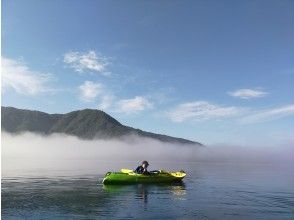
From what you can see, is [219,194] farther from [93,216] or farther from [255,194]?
[93,216]

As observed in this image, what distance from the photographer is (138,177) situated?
50812mm

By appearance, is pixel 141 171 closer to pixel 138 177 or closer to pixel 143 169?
pixel 143 169

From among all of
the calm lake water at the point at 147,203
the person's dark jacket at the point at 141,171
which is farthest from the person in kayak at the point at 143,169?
the calm lake water at the point at 147,203

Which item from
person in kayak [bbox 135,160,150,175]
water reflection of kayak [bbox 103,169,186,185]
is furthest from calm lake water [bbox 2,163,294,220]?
person in kayak [bbox 135,160,150,175]

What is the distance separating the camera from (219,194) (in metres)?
42.3

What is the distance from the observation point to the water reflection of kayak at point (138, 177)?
49.2 meters

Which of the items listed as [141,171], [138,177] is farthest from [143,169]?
[138,177]

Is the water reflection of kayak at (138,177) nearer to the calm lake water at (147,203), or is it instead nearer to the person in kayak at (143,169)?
the person in kayak at (143,169)

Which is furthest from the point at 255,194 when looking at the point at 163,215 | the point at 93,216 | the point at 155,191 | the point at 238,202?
the point at 93,216

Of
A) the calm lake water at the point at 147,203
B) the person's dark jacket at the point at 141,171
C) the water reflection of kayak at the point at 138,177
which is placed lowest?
the calm lake water at the point at 147,203

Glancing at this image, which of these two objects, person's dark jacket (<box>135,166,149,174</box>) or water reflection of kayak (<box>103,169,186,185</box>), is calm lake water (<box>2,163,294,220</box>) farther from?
person's dark jacket (<box>135,166,149,174</box>)

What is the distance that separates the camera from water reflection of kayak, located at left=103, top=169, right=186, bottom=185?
162 feet

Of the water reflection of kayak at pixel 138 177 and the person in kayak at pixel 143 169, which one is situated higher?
the person in kayak at pixel 143 169

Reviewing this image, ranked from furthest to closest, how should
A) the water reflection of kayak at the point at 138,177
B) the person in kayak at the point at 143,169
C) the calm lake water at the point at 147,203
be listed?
the person in kayak at the point at 143,169, the water reflection of kayak at the point at 138,177, the calm lake water at the point at 147,203
